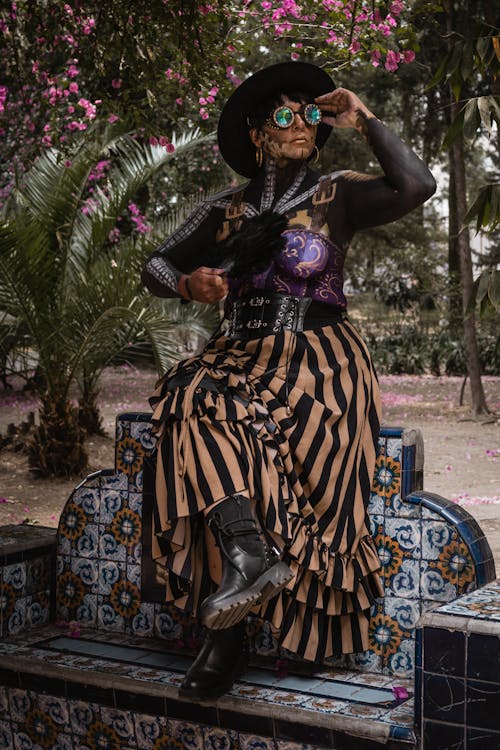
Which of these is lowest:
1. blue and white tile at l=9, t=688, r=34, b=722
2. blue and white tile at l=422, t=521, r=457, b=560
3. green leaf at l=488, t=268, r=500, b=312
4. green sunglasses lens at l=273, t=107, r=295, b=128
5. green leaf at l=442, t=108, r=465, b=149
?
blue and white tile at l=9, t=688, r=34, b=722

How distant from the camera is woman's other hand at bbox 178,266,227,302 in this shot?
9.34 feet

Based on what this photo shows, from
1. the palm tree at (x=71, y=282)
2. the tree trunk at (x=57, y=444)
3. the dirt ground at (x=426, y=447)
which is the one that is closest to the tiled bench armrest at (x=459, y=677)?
the dirt ground at (x=426, y=447)

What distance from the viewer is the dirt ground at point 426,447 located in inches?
344

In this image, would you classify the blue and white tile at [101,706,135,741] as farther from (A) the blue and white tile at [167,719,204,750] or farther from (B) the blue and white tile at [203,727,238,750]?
(B) the blue and white tile at [203,727,238,750]

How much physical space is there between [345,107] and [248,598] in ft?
4.95

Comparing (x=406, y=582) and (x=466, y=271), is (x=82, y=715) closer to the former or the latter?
(x=406, y=582)

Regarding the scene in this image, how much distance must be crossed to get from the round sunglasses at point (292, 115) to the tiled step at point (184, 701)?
1.67 metres

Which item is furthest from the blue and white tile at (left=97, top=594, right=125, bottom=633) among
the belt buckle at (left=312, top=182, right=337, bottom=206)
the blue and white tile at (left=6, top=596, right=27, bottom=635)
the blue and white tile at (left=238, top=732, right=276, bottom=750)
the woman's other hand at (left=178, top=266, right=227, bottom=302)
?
the belt buckle at (left=312, top=182, right=337, bottom=206)

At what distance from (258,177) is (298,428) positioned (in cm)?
86

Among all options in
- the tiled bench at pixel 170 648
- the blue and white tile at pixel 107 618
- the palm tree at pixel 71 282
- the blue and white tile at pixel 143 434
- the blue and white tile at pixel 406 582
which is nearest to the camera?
the tiled bench at pixel 170 648

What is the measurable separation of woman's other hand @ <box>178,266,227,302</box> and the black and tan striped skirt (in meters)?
0.20

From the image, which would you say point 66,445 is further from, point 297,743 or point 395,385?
point 395,385

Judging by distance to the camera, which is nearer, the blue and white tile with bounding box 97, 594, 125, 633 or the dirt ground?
the blue and white tile with bounding box 97, 594, 125, 633

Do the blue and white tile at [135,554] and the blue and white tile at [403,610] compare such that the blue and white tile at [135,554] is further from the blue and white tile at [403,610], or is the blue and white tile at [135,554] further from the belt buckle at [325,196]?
the belt buckle at [325,196]
